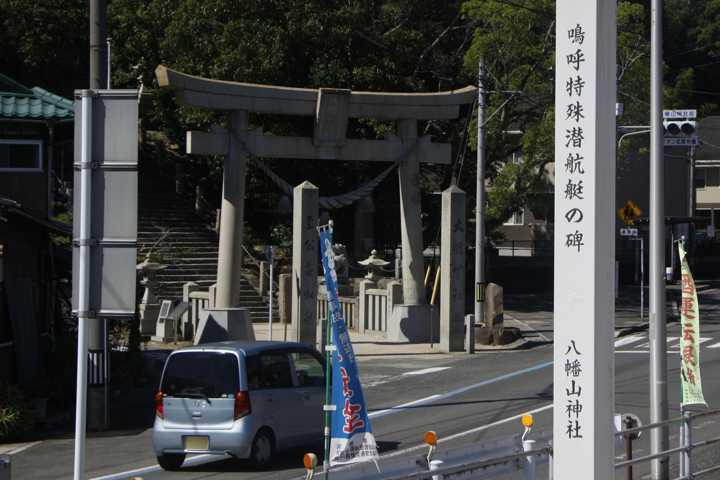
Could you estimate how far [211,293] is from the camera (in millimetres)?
30984

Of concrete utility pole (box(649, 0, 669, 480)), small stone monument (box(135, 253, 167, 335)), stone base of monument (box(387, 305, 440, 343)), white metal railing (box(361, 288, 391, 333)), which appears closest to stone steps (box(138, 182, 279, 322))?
small stone monument (box(135, 253, 167, 335))

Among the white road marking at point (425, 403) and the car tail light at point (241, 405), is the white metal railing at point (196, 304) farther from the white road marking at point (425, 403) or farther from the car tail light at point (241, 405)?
the car tail light at point (241, 405)

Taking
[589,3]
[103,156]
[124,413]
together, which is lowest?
[124,413]

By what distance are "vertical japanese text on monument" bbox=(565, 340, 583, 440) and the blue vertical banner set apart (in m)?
4.24

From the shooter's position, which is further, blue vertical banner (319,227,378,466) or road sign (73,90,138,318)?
blue vertical banner (319,227,378,466)

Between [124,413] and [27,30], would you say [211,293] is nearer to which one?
[124,413]

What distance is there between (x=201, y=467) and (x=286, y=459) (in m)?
1.21

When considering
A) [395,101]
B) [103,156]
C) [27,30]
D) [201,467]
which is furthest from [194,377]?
[27,30]

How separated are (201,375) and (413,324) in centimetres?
1625

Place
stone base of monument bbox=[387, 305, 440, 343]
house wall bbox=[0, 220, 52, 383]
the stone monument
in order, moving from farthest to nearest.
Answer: stone base of monument bbox=[387, 305, 440, 343], the stone monument, house wall bbox=[0, 220, 52, 383]

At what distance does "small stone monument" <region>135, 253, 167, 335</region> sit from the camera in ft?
107

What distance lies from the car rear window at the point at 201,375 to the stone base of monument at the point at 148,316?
59.8ft

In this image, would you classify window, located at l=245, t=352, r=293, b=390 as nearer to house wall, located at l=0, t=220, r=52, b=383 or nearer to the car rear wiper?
the car rear wiper

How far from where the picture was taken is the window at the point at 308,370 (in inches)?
599
